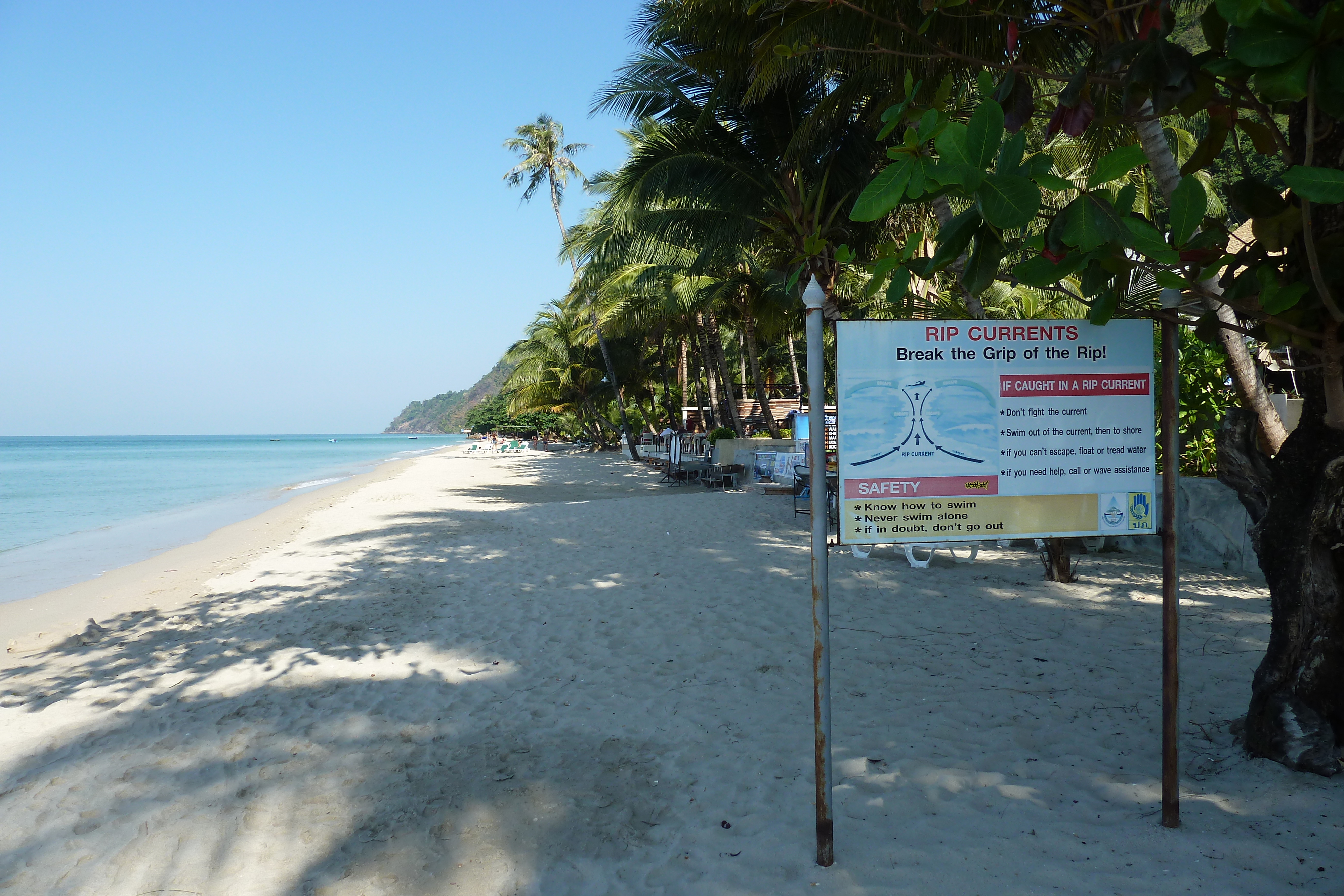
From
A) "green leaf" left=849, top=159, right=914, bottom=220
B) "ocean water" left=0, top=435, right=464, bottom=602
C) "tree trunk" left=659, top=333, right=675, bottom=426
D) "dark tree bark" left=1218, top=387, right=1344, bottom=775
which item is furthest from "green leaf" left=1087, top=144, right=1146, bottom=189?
"tree trunk" left=659, top=333, right=675, bottom=426

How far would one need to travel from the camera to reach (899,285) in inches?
95.3

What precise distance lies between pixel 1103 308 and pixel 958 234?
72 centimetres

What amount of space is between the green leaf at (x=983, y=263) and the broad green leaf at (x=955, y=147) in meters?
0.22

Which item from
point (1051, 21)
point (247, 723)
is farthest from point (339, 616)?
point (1051, 21)

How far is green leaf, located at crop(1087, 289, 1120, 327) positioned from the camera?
2.33 metres

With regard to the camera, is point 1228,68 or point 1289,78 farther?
point 1228,68

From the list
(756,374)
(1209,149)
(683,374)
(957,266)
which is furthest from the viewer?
(683,374)

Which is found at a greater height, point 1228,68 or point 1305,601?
point 1228,68

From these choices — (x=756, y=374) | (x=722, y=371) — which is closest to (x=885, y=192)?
(x=756, y=374)

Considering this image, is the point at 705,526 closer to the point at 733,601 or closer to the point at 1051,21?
the point at 733,601

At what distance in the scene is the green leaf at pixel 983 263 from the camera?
76.6 inches

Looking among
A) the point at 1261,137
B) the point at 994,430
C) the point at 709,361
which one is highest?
the point at 709,361

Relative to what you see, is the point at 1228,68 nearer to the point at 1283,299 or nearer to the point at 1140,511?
the point at 1283,299

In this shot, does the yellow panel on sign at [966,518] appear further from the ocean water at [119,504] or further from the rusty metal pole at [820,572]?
the ocean water at [119,504]
